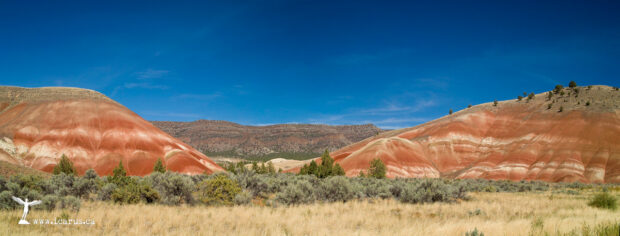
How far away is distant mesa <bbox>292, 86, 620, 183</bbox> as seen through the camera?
65.6 metres

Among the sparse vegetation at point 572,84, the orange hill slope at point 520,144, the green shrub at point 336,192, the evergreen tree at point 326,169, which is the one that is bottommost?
the green shrub at point 336,192

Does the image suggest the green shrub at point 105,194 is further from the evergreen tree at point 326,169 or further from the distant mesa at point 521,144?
the distant mesa at point 521,144

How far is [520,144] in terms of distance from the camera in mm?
77938

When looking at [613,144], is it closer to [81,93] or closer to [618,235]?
[618,235]

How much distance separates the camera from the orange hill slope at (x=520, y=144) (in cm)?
6550

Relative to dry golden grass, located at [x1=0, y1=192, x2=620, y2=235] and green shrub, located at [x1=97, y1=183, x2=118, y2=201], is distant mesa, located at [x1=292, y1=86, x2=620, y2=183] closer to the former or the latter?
dry golden grass, located at [x1=0, y1=192, x2=620, y2=235]

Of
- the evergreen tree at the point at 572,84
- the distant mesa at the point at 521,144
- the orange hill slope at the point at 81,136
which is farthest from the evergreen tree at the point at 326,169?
the evergreen tree at the point at 572,84

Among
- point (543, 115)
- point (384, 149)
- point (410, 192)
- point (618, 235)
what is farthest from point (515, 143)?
point (618, 235)

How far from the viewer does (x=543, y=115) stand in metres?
82.8

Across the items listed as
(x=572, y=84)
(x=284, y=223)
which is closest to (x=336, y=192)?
(x=284, y=223)

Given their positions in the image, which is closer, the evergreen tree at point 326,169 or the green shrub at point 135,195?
the green shrub at point 135,195

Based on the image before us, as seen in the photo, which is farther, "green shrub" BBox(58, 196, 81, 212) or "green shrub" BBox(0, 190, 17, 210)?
"green shrub" BBox(58, 196, 81, 212)

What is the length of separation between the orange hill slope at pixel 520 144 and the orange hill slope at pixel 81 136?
Answer: 43439 mm

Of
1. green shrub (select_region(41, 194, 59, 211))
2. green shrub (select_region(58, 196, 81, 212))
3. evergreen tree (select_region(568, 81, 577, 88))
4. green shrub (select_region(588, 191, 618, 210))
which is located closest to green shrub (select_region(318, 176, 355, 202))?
green shrub (select_region(58, 196, 81, 212))
